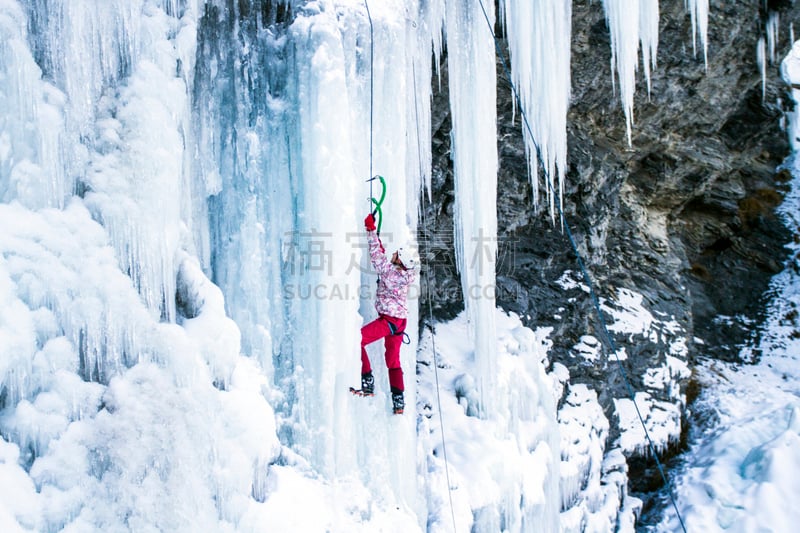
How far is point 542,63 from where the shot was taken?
5652 millimetres

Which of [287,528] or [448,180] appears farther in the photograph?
[448,180]

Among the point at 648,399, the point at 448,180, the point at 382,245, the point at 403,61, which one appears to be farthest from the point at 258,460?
the point at 648,399

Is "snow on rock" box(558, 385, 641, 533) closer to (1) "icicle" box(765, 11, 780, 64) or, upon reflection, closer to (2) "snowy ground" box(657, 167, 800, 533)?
(2) "snowy ground" box(657, 167, 800, 533)

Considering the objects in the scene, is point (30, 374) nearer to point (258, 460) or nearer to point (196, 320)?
point (196, 320)

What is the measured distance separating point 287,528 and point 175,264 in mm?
1368

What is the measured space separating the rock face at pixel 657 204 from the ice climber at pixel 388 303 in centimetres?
243

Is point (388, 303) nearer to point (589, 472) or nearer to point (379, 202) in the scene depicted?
point (379, 202)

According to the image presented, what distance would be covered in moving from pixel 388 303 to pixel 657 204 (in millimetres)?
6155

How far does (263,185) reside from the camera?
3518 millimetres

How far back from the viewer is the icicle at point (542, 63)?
5.50 m

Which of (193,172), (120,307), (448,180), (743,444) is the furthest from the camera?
(743,444)

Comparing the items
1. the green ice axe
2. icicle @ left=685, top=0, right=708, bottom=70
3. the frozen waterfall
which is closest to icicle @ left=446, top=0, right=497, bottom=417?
the frozen waterfall

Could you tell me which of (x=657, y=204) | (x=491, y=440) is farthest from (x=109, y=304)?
(x=657, y=204)

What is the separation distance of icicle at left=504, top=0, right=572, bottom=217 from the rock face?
22.3 inches
